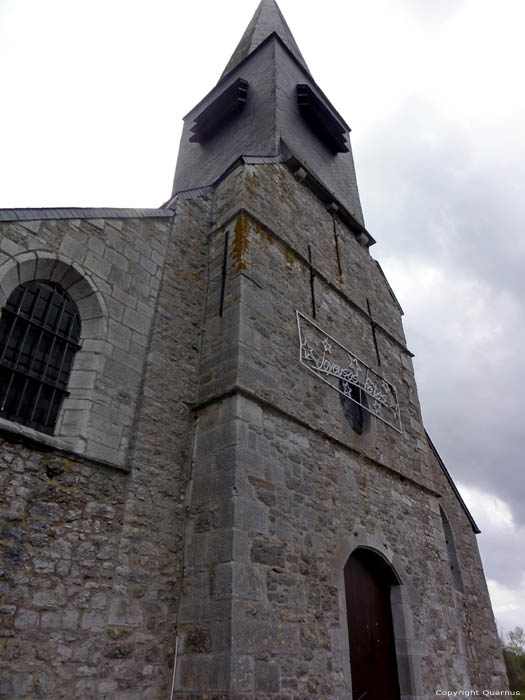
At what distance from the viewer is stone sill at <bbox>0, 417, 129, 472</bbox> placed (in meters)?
3.71

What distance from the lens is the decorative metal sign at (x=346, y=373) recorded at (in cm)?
613

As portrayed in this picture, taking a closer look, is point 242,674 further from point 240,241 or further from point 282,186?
point 282,186

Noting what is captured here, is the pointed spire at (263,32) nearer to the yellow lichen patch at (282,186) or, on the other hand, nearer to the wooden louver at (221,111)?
the wooden louver at (221,111)

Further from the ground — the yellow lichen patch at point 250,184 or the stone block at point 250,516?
the yellow lichen patch at point 250,184

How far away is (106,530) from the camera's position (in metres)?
4.02

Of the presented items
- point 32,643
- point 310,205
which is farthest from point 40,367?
point 310,205

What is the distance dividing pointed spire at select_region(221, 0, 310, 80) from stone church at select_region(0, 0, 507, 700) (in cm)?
647

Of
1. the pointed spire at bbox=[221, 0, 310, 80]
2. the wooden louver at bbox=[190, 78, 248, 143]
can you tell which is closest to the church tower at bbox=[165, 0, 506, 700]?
the wooden louver at bbox=[190, 78, 248, 143]

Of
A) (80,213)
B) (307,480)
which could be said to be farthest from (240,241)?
(307,480)

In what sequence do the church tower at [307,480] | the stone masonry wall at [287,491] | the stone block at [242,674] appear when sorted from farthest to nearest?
1. the church tower at [307,480]
2. the stone masonry wall at [287,491]
3. the stone block at [242,674]

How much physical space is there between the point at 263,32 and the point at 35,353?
12389 mm

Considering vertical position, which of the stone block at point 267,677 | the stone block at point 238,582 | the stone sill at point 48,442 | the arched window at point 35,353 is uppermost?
the arched window at point 35,353

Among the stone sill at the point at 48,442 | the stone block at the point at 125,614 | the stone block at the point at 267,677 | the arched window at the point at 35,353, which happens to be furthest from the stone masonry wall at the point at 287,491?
the arched window at the point at 35,353

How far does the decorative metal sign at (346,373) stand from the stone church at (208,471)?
44 millimetres
